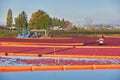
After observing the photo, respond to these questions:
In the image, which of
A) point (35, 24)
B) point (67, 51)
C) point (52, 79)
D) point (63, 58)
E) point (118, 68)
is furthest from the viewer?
point (35, 24)

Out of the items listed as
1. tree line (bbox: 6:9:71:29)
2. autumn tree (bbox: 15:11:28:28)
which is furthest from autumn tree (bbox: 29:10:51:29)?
autumn tree (bbox: 15:11:28:28)

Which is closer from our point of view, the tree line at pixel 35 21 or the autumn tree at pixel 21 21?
the tree line at pixel 35 21

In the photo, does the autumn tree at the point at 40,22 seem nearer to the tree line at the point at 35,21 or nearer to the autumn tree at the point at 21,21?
the tree line at the point at 35,21

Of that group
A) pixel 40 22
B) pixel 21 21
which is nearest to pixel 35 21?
pixel 40 22

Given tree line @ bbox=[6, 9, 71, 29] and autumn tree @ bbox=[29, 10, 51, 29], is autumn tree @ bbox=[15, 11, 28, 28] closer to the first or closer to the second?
tree line @ bbox=[6, 9, 71, 29]

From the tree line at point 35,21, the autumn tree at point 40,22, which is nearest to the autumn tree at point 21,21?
the tree line at point 35,21

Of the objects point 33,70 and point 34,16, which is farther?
point 34,16

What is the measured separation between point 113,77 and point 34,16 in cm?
3534

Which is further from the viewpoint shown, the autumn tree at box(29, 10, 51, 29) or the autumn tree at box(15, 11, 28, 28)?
the autumn tree at box(15, 11, 28, 28)

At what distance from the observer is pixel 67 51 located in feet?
32.3

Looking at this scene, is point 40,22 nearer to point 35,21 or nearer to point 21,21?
point 35,21

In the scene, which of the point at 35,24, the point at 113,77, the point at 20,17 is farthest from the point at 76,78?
the point at 20,17

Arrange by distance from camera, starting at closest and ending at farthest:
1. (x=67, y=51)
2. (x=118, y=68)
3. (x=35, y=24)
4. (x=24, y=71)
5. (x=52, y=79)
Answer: (x=52, y=79) → (x=24, y=71) → (x=118, y=68) → (x=67, y=51) → (x=35, y=24)

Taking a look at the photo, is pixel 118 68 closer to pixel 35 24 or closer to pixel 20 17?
pixel 35 24
